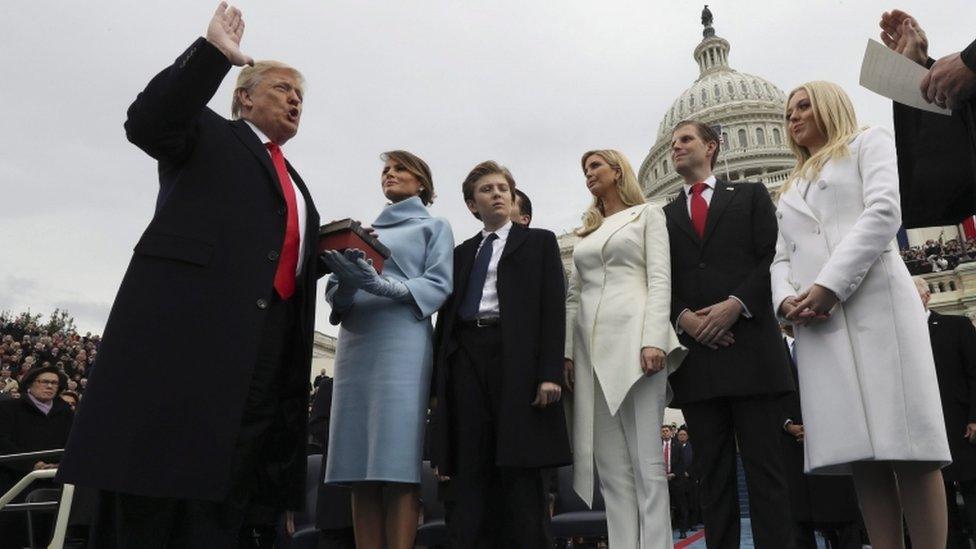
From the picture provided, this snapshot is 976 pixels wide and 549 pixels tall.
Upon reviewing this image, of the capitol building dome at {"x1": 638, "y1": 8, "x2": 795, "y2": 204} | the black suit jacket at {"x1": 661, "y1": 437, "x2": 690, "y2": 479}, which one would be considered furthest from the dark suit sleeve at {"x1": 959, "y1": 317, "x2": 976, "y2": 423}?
the capitol building dome at {"x1": 638, "y1": 8, "x2": 795, "y2": 204}

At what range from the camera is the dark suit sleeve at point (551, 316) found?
8.46 ft

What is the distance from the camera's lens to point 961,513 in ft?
13.5

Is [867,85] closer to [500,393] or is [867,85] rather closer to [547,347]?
[547,347]

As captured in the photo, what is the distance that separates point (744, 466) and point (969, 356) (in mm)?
2411

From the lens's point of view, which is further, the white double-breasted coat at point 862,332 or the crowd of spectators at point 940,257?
the crowd of spectators at point 940,257

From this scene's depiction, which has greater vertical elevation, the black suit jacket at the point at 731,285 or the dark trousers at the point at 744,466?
the black suit jacket at the point at 731,285

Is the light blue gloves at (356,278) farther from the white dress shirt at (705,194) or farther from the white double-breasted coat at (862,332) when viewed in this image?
the white double-breasted coat at (862,332)

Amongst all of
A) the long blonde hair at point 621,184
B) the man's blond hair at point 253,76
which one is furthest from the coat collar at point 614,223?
the man's blond hair at point 253,76

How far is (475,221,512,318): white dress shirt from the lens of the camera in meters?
2.74

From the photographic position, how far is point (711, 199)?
9.49 feet

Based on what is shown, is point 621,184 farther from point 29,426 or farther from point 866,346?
point 29,426

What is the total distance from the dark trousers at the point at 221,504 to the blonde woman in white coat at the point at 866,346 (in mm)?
1630

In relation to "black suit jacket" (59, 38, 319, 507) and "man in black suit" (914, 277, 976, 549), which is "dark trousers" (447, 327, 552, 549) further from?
"man in black suit" (914, 277, 976, 549)

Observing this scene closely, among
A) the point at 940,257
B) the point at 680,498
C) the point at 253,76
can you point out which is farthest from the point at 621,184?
the point at 940,257
